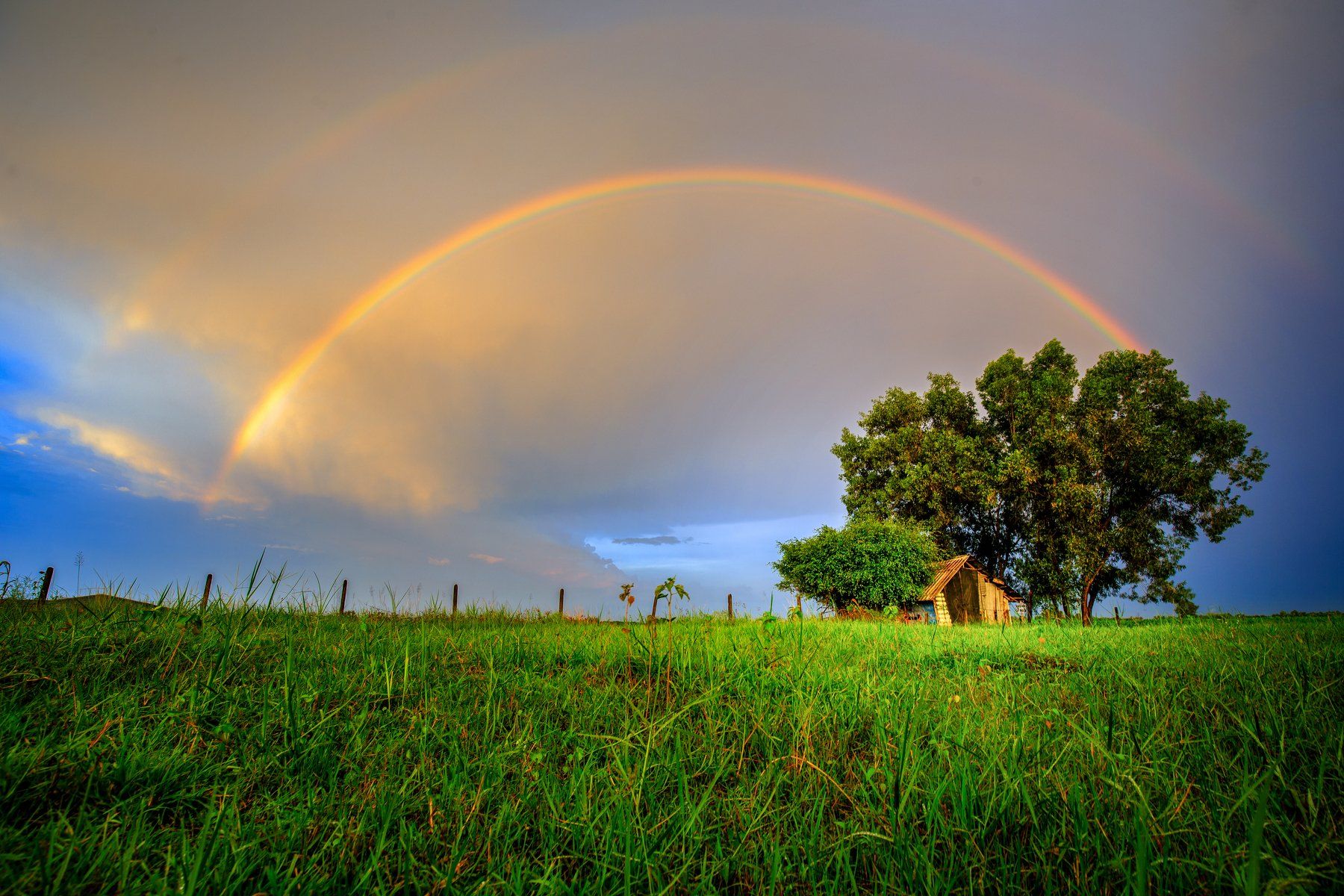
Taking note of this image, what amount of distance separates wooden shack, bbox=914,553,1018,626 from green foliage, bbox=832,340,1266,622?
5.91 ft

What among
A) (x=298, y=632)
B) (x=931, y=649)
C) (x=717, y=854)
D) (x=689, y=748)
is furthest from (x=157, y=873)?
(x=931, y=649)

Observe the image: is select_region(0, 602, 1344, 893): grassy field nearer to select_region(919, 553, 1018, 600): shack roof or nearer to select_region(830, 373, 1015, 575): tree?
select_region(919, 553, 1018, 600): shack roof

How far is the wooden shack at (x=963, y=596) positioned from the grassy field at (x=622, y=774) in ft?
76.0

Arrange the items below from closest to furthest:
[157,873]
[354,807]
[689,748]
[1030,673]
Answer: [157,873], [354,807], [689,748], [1030,673]

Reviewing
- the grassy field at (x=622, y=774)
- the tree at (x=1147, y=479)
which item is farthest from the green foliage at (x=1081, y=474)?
the grassy field at (x=622, y=774)

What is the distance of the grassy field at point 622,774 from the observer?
2.17 meters

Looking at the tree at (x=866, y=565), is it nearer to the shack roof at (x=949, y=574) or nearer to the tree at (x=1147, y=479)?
the shack roof at (x=949, y=574)

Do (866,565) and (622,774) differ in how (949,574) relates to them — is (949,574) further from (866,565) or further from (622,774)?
(622,774)

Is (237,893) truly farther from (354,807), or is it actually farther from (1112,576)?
(1112,576)

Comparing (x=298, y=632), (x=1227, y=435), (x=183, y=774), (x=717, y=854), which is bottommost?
(x=717, y=854)

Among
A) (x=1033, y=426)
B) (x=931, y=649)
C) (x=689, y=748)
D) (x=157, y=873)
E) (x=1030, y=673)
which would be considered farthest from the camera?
(x=1033, y=426)

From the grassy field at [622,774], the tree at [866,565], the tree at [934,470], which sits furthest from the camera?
the tree at [934,470]

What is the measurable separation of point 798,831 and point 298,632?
17.7 feet

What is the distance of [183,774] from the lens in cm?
274
